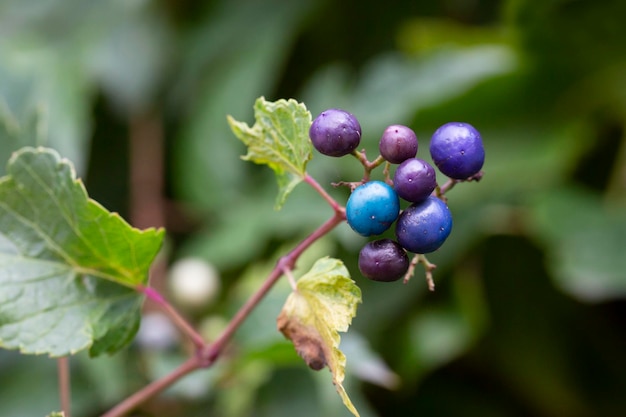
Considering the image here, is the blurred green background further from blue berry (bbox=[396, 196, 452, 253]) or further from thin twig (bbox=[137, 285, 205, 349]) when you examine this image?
blue berry (bbox=[396, 196, 452, 253])

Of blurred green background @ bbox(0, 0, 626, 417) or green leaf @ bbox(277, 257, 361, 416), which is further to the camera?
blurred green background @ bbox(0, 0, 626, 417)

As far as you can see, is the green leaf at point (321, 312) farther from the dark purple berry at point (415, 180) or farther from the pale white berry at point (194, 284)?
the pale white berry at point (194, 284)

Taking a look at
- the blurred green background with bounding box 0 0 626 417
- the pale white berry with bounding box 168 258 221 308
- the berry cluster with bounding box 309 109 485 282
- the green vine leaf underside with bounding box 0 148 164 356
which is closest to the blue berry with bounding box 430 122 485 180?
the berry cluster with bounding box 309 109 485 282

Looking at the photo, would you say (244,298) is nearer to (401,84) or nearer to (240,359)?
(240,359)

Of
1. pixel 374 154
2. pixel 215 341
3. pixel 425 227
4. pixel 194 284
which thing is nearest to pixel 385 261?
pixel 425 227

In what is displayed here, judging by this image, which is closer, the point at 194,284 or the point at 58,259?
the point at 58,259

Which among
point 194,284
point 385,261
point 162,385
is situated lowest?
point 194,284

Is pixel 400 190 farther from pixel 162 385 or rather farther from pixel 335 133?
pixel 162 385
